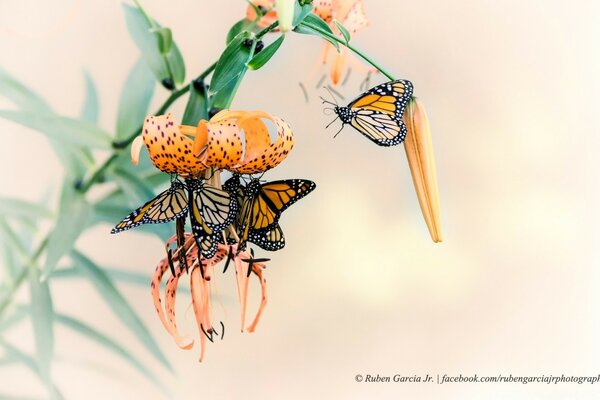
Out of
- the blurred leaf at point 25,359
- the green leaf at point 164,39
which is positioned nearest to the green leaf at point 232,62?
the green leaf at point 164,39

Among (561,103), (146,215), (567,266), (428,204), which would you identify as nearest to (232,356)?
(146,215)

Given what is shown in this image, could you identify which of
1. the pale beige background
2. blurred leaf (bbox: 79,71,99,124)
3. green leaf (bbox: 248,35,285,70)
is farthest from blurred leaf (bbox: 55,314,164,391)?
green leaf (bbox: 248,35,285,70)

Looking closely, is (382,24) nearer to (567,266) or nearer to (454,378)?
(567,266)

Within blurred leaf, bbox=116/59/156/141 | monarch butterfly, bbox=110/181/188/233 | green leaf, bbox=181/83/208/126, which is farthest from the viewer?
blurred leaf, bbox=116/59/156/141

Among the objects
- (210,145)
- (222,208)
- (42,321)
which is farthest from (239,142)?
(42,321)

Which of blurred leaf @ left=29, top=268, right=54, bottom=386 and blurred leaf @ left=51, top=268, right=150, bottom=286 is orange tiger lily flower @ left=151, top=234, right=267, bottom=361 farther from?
blurred leaf @ left=29, top=268, right=54, bottom=386

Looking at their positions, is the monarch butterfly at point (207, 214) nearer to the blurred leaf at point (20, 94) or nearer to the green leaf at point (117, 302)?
the green leaf at point (117, 302)

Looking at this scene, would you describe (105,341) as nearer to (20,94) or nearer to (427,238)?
(20,94)
